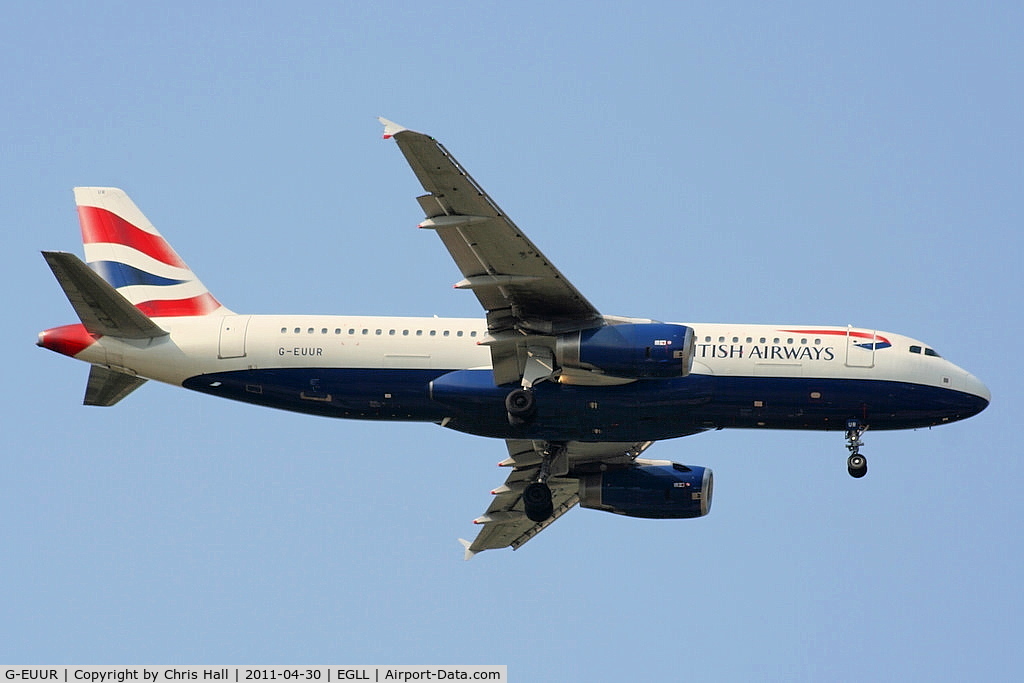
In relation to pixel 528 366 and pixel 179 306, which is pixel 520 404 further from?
pixel 179 306

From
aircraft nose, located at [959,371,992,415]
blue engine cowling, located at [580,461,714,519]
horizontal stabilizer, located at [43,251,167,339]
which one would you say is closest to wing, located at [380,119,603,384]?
blue engine cowling, located at [580,461,714,519]

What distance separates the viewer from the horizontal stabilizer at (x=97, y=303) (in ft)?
165

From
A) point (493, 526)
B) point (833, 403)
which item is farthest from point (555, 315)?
point (493, 526)

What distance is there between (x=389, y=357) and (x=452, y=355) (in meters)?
1.91

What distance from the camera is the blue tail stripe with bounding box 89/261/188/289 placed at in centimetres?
5584

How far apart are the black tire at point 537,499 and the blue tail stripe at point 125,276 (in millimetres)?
13034

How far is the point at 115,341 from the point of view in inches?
2080

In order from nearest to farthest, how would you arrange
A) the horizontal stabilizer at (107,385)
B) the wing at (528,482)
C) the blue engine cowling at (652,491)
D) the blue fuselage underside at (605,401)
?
the blue fuselage underside at (605,401) < the horizontal stabilizer at (107,385) < the wing at (528,482) < the blue engine cowling at (652,491)

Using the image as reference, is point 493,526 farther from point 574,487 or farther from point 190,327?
point 190,327

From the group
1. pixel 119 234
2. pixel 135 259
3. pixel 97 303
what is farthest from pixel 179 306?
pixel 97 303

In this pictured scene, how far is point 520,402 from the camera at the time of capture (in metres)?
50.9

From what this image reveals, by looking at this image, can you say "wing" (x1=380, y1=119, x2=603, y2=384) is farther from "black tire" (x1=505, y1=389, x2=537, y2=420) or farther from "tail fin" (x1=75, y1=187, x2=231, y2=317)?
"tail fin" (x1=75, y1=187, x2=231, y2=317)

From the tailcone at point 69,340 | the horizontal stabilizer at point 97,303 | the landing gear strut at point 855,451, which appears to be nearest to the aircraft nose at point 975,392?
the landing gear strut at point 855,451

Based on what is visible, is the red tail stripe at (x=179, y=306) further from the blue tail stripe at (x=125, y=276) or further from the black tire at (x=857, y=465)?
the black tire at (x=857, y=465)
